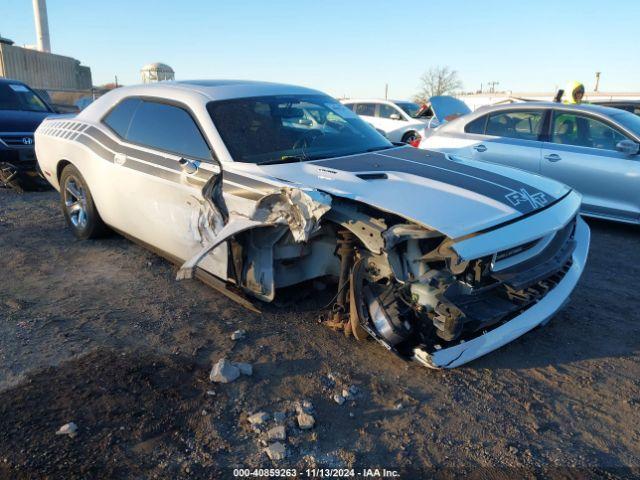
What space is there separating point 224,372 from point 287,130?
6.39 ft

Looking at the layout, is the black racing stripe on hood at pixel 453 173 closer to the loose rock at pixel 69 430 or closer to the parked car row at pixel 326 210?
the parked car row at pixel 326 210

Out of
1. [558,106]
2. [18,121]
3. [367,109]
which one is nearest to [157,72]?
[367,109]

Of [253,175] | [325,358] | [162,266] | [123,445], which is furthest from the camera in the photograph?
[162,266]

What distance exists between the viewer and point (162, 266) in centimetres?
457

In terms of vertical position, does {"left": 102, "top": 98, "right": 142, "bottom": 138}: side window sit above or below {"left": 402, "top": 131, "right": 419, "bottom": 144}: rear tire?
above

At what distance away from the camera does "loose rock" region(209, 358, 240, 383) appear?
9.11 feet

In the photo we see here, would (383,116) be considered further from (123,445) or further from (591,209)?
(123,445)

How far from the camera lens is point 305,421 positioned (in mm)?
2445

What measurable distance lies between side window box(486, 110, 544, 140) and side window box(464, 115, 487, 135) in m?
0.08

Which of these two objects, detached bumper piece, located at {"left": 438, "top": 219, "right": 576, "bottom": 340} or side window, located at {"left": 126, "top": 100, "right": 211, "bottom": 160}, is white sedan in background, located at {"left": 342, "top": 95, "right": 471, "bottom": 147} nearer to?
side window, located at {"left": 126, "top": 100, "right": 211, "bottom": 160}

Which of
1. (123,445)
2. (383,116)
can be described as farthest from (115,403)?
(383,116)

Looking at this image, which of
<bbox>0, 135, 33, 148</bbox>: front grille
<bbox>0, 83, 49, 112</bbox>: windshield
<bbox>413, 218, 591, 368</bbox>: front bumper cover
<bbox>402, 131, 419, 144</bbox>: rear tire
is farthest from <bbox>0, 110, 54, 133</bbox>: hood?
<bbox>402, 131, 419, 144</bbox>: rear tire

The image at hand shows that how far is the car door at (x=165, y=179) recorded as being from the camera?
359cm

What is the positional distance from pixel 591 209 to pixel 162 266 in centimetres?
481
